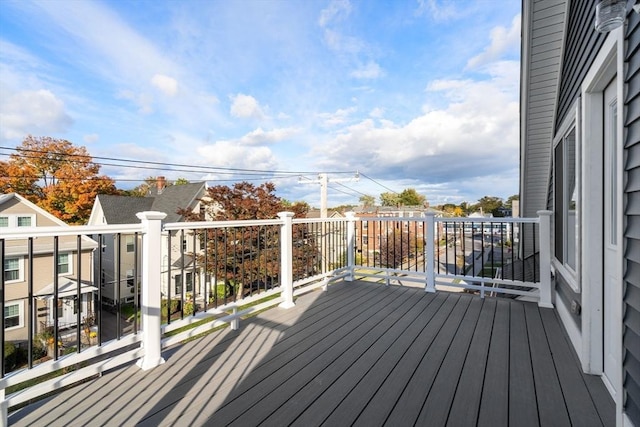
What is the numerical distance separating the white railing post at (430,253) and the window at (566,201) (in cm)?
135

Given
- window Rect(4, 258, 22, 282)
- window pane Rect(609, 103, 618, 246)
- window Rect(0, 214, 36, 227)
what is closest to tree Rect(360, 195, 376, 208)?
window Rect(0, 214, 36, 227)

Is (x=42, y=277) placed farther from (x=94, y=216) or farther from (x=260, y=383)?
(x=260, y=383)

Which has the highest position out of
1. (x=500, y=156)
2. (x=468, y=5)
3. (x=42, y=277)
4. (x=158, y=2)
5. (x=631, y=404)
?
(x=158, y=2)

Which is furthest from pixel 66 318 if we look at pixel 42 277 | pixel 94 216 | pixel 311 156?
pixel 311 156

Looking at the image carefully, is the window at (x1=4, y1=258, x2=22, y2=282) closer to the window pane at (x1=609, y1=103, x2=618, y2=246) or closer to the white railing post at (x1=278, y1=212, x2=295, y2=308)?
the white railing post at (x1=278, y1=212, x2=295, y2=308)

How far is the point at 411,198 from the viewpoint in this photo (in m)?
48.4

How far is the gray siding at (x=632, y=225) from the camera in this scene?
1203 millimetres

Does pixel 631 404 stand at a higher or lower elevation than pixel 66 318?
higher

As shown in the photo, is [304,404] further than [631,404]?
Yes

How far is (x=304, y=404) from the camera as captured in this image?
159 centimetres

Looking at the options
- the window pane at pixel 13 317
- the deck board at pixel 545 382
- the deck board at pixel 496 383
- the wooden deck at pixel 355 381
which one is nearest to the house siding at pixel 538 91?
the wooden deck at pixel 355 381

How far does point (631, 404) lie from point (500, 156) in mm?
17736

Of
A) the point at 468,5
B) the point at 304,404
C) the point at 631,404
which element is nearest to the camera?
the point at 631,404

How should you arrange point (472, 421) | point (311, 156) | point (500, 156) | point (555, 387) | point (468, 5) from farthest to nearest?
point (311, 156) < point (500, 156) < point (468, 5) < point (555, 387) < point (472, 421)
